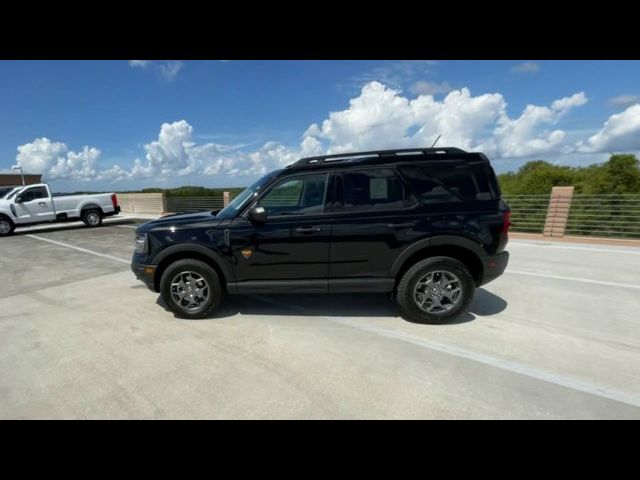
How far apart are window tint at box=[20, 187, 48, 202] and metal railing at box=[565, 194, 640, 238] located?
19.2 metres

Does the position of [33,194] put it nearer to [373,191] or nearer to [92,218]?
[92,218]

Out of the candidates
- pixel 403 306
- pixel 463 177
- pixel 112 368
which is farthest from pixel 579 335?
pixel 112 368

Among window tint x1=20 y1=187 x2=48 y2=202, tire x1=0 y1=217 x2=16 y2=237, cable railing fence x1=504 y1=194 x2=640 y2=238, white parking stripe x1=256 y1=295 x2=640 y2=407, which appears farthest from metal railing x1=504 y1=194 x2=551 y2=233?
tire x1=0 y1=217 x2=16 y2=237

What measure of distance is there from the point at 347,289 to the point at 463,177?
6.17 feet

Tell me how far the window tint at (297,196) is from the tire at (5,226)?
14298mm

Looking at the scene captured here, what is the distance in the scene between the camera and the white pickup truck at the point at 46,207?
39.2 ft

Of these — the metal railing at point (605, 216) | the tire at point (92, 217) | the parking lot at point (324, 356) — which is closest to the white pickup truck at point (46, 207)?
the tire at point (92, 217)

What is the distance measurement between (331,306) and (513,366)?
2.11m

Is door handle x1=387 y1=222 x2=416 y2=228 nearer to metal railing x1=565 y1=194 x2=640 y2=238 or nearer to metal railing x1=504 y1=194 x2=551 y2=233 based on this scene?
metal railing x1=504 y1=194 x2=551 y2=233

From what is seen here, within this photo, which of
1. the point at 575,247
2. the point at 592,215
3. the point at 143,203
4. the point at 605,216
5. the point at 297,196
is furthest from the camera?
the point at 143,203

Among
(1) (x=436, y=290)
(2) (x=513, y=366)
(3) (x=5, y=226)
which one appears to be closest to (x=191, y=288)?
(1) (x=436, y=290)

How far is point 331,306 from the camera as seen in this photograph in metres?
4.05

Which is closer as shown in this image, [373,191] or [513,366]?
[513,366]
